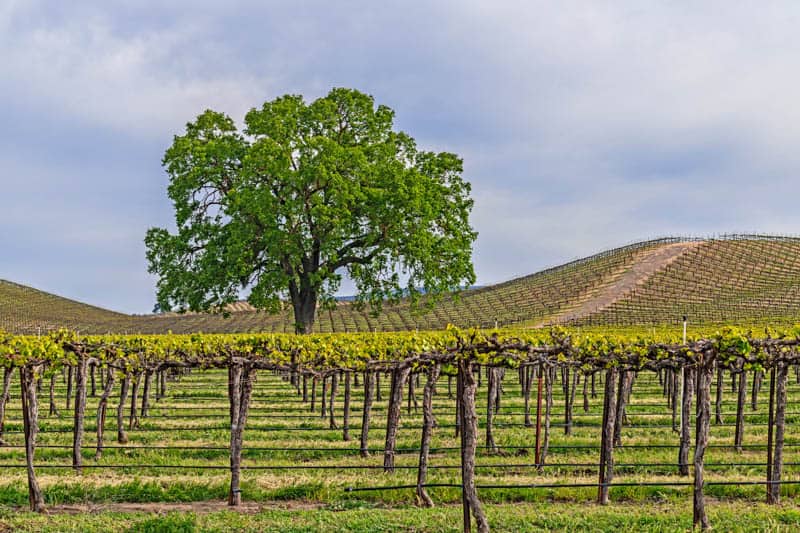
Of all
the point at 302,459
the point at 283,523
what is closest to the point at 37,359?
the point at 283,523

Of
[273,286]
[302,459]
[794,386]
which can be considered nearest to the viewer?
[302,459]

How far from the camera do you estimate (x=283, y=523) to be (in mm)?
10312

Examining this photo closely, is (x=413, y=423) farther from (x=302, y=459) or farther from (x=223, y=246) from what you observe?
(x=223, y=246)

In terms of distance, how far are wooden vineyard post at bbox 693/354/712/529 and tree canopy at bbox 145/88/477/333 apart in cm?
2417

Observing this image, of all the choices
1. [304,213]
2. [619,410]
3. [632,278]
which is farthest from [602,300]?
Result: [619,410]

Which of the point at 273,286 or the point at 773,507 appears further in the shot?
the point at 273,286

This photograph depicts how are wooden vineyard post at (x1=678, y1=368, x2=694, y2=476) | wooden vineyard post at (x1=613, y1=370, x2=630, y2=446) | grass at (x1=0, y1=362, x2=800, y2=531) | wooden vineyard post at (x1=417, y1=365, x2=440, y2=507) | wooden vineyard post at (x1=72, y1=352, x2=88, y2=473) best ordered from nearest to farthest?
1. grass at (x1=0, y1=362, x2=800, y2=531)
2. wooden vineyard post at (x1=417, y1=365, x2=440, y2=507)
3. wooden vineyard post at (x1=678, y1=368, x2=694, y2=476)
4. wooden vineyard post at (x1=613, y1=370, x2=630, y2=446)
5. wooden vineyard post at (x1=72, y1=352, x2=88, y2=473)

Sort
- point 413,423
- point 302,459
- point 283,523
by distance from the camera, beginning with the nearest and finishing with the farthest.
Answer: point 283,523, point 302,459, point 413,423

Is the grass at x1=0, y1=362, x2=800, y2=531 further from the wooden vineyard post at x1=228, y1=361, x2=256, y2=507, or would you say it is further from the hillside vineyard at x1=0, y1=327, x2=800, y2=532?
the wooden vineyard post at x1=228, y1=361, x2=256, y2=507

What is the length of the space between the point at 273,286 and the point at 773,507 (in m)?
26.7

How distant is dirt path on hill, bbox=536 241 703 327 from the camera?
3155 inches

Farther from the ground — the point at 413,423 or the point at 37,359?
the point at 37,359

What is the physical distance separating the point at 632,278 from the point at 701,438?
86.9 m

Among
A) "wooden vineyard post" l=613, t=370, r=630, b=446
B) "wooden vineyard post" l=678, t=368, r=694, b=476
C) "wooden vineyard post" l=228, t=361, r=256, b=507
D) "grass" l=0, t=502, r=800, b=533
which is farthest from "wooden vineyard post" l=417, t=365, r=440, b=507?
"wooden vineyard post" l=678, t=368, r=694, b=476
